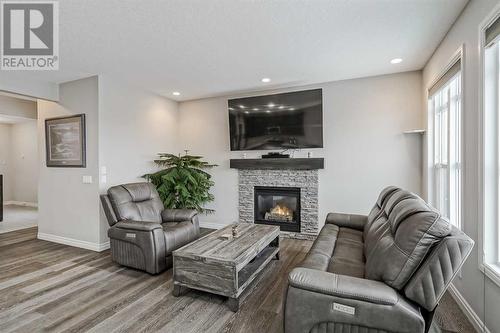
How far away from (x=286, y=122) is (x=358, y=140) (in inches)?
46.3

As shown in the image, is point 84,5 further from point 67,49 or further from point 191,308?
point 191,308

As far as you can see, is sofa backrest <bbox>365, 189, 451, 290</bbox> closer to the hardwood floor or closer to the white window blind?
the white window blind

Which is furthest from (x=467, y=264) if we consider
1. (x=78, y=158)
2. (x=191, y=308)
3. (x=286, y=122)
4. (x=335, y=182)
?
(x=78, y=158)

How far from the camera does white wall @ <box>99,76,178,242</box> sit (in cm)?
366

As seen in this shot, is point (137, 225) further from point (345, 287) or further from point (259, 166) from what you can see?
point (345, 287)

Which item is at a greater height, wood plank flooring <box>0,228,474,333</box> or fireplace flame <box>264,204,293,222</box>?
fireplace flame <box>264,204,293,222</box>

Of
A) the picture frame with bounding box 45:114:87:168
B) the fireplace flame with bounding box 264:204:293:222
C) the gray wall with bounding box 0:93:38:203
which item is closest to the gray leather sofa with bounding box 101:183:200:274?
the picture frame with bounding box 45:114:87:168

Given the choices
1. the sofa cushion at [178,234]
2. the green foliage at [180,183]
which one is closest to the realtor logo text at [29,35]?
the green foliage at [180,183]

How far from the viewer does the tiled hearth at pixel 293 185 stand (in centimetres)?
413

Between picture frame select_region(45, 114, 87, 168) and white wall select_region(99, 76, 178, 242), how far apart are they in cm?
35

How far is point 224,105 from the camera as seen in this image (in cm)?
480

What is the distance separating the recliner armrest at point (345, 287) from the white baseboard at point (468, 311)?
3.54 ft

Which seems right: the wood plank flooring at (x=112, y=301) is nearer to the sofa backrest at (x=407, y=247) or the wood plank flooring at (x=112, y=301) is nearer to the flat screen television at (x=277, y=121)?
the sofa backrest at (x=407, y=247)

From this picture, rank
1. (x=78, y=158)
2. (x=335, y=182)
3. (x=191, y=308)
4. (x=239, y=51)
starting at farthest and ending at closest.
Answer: (x=335, y=182) < (x=78, y=158) < (x=239, y=51) < (x=191, y=308)
